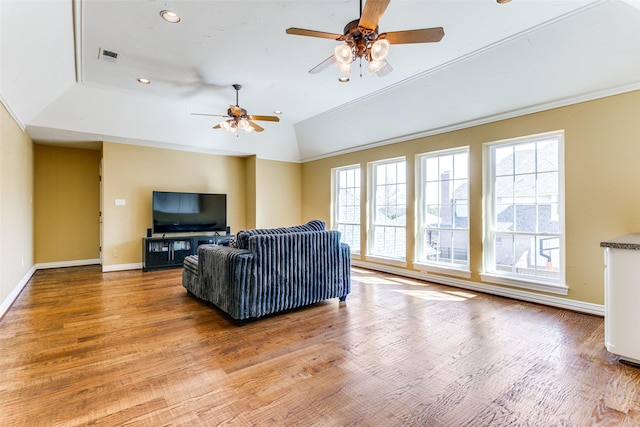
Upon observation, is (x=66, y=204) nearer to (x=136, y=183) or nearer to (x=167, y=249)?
(x=136, y=183)

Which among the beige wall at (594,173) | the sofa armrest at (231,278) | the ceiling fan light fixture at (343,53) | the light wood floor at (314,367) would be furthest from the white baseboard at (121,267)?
the beige wall at (594,173)

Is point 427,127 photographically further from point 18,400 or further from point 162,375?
point 18,400

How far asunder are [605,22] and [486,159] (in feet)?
6.44

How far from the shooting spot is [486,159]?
4.54 metres

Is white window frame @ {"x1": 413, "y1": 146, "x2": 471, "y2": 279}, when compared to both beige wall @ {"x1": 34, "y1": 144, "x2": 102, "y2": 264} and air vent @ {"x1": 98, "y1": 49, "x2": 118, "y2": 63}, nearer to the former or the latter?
air vent @ {"x1": 98, "y1": 49, "x2": 118, "y2": 63}

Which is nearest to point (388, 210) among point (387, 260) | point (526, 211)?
point (387, 260)

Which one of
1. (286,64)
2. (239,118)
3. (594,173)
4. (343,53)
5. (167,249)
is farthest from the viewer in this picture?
(167,249)

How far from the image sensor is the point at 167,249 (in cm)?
616

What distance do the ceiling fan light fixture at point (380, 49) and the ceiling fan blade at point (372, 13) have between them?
0.12 m

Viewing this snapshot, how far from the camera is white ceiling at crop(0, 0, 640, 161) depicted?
2824mm

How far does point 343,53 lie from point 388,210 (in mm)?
3987

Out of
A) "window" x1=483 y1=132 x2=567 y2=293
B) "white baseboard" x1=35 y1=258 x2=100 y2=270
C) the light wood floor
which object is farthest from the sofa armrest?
"white baseboard" x1=35 y1=258 x2=100 y2=270

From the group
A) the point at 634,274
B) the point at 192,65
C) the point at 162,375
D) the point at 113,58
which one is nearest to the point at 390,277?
the point at 634,274

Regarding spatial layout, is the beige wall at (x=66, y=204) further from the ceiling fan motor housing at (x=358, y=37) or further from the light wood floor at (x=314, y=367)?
the ceiling fan motor housing at (x=358, y=37)
